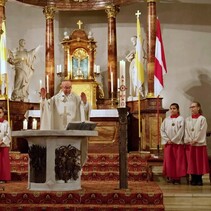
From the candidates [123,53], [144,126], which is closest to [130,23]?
[123,53]

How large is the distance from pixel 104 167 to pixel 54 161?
8.51 feet

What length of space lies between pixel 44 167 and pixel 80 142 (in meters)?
0.69

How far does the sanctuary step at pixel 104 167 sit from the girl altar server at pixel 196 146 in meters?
0.92

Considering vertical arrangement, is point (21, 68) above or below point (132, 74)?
above

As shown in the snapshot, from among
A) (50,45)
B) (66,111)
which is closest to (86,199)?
(66,111)

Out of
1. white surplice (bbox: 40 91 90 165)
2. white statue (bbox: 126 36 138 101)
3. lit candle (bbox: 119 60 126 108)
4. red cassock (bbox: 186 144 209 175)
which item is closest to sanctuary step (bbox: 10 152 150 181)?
red cassock (bbox: 186 144 209 175)

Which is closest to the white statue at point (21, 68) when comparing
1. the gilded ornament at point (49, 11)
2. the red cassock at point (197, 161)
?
the gilded ornament at point (49, 11)

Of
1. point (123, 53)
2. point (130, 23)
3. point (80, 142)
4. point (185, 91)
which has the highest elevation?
point (130, 23)

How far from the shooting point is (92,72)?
46.0 feet

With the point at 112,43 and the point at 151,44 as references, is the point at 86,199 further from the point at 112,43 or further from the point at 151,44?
the point at 112,43

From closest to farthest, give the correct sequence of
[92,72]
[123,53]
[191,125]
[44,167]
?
[44,167] → [191,125] → [92,72] → [123,53]

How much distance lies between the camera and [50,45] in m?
14.2

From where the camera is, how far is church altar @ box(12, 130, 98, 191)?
7211mm

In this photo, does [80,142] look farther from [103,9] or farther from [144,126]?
[103,9]
